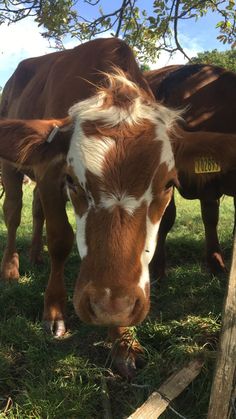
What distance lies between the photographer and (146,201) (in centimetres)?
266

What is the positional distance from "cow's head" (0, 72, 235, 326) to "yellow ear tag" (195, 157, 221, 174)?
67 millimetres

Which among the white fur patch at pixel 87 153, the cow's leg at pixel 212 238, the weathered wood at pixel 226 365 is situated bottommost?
the cow's leg at pixel 212 238

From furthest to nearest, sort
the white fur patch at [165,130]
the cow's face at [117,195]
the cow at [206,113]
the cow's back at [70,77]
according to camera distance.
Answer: the cow at [206,113]
the cow's back at [70,77]
the white fur patch at [165,130]
the cow's face at [117,195]

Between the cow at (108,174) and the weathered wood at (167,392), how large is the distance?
0.37 m

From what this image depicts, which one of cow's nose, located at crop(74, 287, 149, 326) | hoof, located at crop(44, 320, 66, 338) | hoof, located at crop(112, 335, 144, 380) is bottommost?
hoof, located at crop(44, 320, 66, 338)

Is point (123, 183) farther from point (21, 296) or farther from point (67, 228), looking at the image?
point (21, 296)

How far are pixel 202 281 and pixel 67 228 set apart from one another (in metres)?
1.40

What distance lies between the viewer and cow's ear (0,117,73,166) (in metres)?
3.00

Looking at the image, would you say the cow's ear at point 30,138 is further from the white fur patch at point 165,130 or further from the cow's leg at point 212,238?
the cow's leg at point 212,238

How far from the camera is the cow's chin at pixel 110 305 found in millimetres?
2352

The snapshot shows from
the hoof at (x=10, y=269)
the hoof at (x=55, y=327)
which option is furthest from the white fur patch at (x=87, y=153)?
the hoof at (x=10, y=269)

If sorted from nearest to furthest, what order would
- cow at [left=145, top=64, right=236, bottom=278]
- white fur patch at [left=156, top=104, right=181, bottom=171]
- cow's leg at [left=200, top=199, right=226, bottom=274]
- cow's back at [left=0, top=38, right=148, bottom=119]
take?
white fur patch at [left=156, top=104, right=181, bottom=171]
cow's back at [left=0, top=38, right=148, bottom=119]
cow at [left=145, top=64, right=236, bottom=278]
cow's leg at [left=200, top=199, right=226, bottom=274]

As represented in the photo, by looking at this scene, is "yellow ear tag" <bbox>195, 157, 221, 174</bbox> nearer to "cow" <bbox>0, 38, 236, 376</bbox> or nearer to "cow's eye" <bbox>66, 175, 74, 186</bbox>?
"cow" <bbox>0, 38, 236, 376</bbox>

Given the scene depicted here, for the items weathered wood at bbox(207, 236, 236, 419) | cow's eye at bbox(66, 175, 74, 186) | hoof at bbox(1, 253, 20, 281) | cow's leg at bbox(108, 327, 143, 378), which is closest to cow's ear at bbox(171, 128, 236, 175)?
cow's eye at bbox(66, 175, 74, 186)
